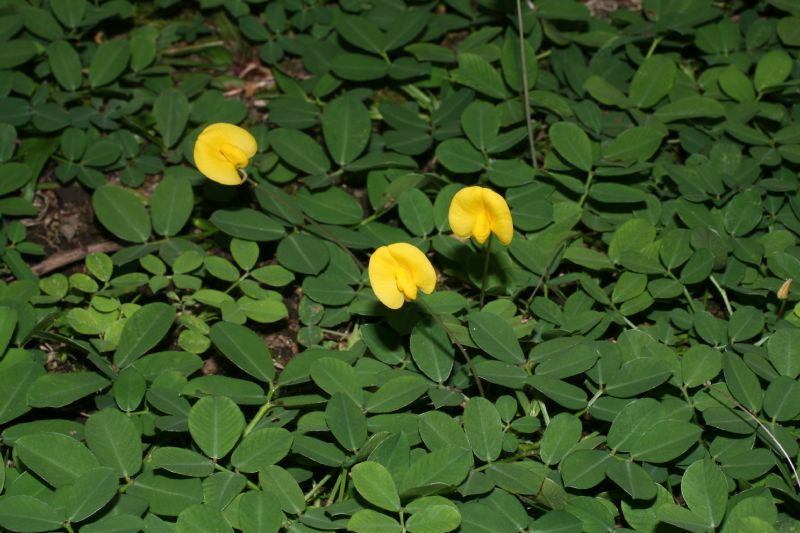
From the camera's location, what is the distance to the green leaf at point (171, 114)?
2.76 metres

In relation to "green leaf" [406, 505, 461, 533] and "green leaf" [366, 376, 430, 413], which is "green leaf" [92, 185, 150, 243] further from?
"green leaf" [406, 505, 461, 533]

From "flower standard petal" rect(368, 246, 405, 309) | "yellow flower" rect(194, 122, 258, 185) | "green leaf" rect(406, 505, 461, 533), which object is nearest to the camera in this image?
"green leaf" rect(406, 505, 461, 533)

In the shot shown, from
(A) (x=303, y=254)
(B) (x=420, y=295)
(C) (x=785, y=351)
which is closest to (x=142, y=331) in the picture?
(A) (x=303, y=254)

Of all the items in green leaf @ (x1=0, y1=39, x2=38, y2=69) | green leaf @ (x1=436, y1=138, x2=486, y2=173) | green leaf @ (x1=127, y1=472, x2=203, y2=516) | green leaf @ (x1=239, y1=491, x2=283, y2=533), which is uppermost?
green leaf @ (x1=0, y1=39, x2=38, y2=69)

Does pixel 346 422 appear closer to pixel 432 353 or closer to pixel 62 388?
pixel 432 353

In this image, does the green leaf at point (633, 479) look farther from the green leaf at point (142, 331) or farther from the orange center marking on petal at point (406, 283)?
the green leaf at point (142, 331)

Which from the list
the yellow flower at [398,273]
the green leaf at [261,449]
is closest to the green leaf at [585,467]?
the yellow flower at [398,273]

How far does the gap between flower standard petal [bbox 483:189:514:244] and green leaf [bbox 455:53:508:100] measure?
993mm

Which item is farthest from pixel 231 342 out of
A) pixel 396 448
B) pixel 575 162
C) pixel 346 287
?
pixel 575 162

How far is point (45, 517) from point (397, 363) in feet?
2.76

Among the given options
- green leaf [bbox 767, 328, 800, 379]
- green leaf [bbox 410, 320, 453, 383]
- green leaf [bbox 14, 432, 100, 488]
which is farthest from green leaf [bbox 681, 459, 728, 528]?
green leaf [bbox 14, 432, 100, 488]

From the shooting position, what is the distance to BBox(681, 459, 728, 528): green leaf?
5.91 ft

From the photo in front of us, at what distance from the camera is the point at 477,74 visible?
9.23 ft

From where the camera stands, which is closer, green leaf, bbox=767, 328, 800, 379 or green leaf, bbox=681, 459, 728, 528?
green leaf, bbox=681, 459, 728, 528
